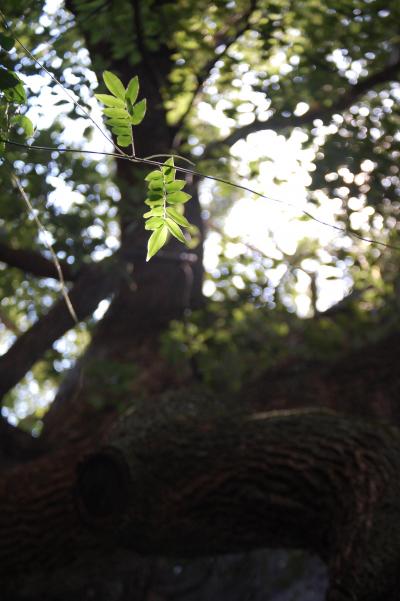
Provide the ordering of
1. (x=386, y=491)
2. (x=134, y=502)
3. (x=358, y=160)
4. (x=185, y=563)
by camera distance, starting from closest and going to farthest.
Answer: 1. (x=386, y=491)
2. (x=134, y=502)
3. (x=358, y=160)
4. (x=185, y=563)

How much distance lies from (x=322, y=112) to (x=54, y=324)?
221 cm

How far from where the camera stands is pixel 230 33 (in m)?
4.54

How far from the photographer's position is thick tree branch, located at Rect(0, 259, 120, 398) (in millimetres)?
4230

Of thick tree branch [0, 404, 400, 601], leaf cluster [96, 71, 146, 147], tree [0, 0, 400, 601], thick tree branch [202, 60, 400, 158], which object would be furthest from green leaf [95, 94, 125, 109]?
thick tree branch [202, 60, 400, 158]

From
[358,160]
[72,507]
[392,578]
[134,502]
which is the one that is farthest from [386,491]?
[358,160]

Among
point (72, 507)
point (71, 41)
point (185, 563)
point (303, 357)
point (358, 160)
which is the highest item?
point (71, 41)

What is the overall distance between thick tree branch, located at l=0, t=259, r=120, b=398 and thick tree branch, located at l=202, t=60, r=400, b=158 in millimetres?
1097

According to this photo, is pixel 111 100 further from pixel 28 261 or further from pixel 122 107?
pixel 28 261

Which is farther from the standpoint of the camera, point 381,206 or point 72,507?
point 381,206

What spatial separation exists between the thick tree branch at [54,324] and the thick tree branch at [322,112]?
3.60ft

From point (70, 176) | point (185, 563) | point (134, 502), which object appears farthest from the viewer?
point (185, 563)

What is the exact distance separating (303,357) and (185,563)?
5.63ft

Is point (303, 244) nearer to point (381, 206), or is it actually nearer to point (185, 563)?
point (381, 206)

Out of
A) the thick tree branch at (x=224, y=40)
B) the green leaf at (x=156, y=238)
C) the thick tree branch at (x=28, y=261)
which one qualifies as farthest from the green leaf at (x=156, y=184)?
the thick tree branch at (x=28, y=261)
